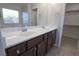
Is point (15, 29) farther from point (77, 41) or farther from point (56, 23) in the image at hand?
point (77, 41)

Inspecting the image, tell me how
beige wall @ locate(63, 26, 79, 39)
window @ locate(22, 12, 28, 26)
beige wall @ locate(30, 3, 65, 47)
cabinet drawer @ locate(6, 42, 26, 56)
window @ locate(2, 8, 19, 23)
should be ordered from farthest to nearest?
beige wall @ locate(63, 26, 79, 39) → beige wall @ locate(30, 3, 65, 47) → window @ locate(22, 12, 28, 26) → window @ locate(2, 8, 19, 23) → cabinet drawer @ locate(6, 42, 26, 56)

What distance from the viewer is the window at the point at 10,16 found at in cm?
137

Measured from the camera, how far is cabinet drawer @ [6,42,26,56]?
0.91 meters

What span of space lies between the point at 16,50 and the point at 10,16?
70 centimetres

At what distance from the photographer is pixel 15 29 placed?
161 cm

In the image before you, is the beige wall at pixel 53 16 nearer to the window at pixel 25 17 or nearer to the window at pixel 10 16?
the window at pixel 25 17

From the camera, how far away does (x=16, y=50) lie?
988 mm

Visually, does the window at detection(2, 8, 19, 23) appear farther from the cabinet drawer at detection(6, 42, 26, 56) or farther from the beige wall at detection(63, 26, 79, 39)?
the beige wall at detection(63, 26, 79, 39)

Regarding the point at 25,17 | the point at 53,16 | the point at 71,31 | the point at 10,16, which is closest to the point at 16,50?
the point at 10,16

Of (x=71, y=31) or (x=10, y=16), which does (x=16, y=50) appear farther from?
(x=71, y=31)

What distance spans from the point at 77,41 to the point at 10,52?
8.32 ft

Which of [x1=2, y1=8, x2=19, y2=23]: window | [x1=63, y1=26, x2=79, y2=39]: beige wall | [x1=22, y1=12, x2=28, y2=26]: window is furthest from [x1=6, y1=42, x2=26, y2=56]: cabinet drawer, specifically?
[x1=63, y1=26, x2=79, y2=39]: beige wall

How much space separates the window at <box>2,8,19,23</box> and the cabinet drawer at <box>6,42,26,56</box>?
0.58 meters

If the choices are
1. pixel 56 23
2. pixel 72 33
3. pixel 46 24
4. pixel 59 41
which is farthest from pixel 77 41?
pixel 46 24
